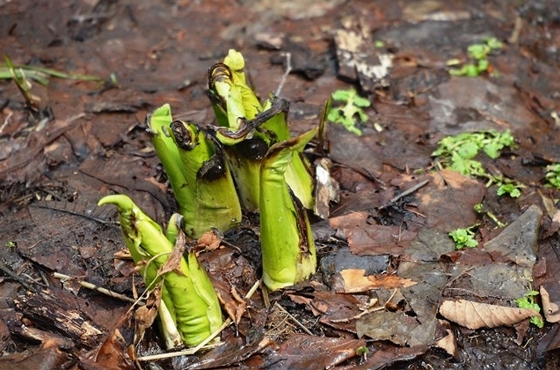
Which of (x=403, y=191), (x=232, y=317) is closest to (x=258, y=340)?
(x=232, y=317)

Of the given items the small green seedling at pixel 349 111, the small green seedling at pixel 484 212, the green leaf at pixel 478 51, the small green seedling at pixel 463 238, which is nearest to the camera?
the small green seedling at pixel 463 238

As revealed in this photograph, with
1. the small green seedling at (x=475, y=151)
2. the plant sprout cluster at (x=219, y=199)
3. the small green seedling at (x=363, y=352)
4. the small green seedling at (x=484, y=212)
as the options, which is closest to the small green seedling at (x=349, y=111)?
the small green seedling at (x=475, y=151)

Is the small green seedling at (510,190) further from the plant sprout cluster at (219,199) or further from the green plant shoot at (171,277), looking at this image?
the green plant shoot at (171,277)

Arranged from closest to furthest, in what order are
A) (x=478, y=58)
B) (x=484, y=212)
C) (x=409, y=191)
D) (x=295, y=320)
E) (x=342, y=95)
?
(x=295, y=320) → (x=484, y=212) → (x=409, y=191) → (x=342, y=95) → (x=478, y=58)

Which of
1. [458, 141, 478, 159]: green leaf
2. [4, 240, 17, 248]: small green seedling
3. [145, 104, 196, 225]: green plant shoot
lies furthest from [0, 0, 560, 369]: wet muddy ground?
[145, 104, 196, 225]: green plant shoot

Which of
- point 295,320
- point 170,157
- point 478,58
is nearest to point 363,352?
point 295,320

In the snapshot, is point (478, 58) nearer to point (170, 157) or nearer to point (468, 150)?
point (468, 150)
